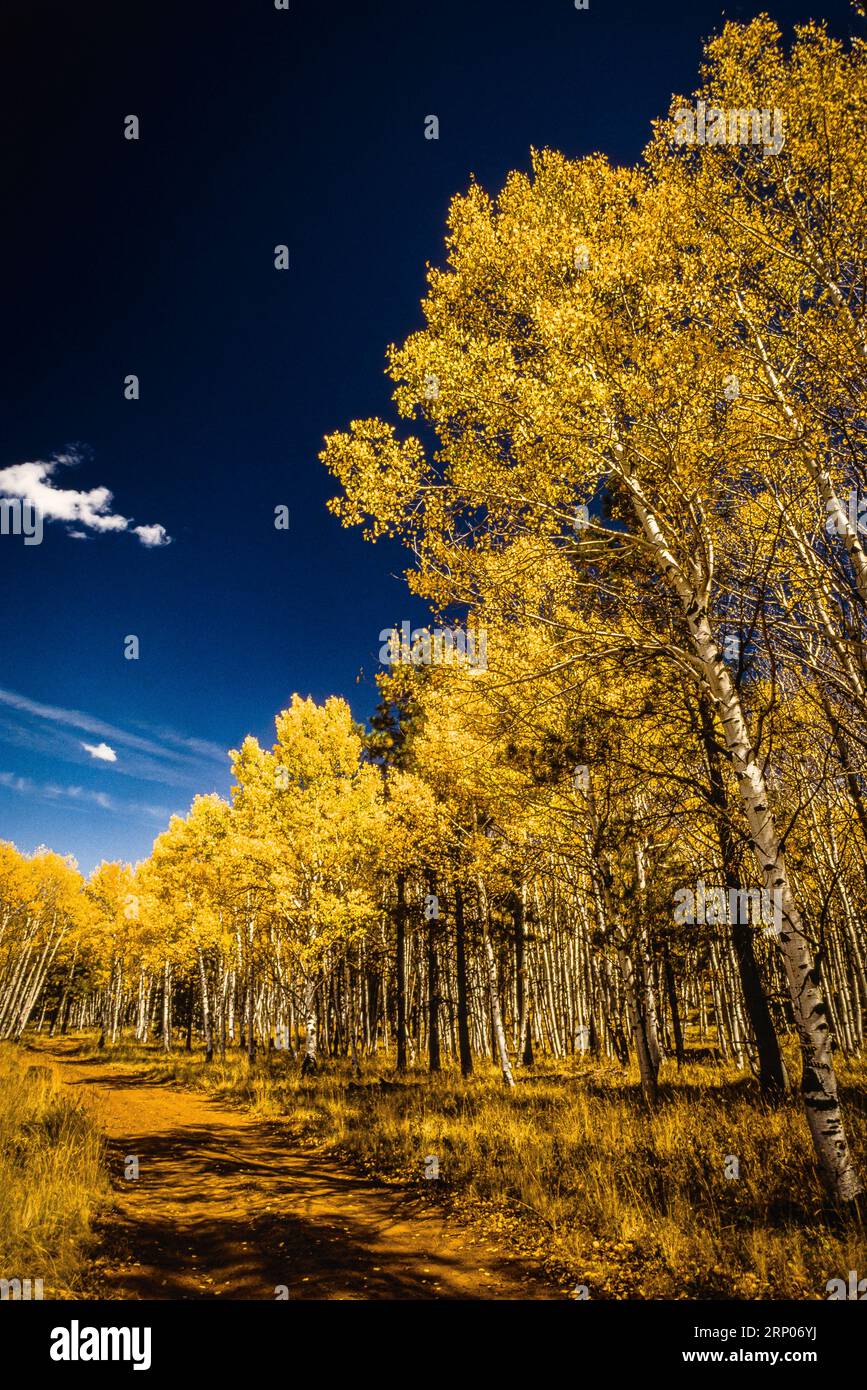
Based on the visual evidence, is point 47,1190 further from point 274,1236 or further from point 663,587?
point 663,587

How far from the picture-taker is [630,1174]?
586 cm

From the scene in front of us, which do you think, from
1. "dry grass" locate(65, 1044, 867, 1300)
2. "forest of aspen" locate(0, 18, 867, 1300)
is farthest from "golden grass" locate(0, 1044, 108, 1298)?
"dry grass" locate(65, 1044, 867, 1300)

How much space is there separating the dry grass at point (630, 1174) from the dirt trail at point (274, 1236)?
539mm

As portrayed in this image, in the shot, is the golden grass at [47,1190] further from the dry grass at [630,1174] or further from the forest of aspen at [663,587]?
the dry grass at [630,1174]

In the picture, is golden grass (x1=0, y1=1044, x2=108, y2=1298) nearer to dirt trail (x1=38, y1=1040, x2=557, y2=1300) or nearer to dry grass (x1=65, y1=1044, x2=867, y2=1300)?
dirt trail (x1=38, y1=1040, x2=557, y2=1300)

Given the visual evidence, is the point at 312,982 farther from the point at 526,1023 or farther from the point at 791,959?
the point at 791,959

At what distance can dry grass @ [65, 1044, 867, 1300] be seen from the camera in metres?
4.02

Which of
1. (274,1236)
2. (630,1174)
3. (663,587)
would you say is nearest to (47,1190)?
(274,1236)

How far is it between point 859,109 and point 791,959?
758cm

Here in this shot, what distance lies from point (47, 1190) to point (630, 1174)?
19.9 ft

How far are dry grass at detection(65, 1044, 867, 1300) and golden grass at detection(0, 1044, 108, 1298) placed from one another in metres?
3.56
